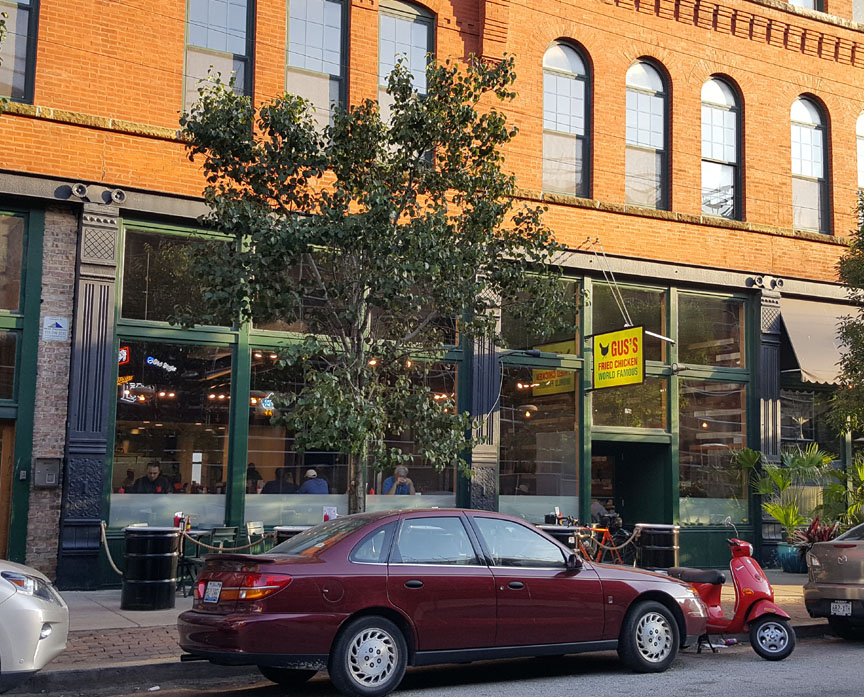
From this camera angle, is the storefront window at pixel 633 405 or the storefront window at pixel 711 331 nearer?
the storefront window at pixel 633 405

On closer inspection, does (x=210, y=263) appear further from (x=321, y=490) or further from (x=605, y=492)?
(x=605, y=492)

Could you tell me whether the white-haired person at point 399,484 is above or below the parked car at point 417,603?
above

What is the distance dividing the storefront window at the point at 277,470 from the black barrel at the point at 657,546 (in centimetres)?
440

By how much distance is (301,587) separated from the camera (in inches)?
297

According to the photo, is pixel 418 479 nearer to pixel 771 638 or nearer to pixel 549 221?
pixel 549 221

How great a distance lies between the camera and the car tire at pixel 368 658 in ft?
24.9

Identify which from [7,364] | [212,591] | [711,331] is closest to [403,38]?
[711,331]

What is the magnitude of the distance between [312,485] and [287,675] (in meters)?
6.27

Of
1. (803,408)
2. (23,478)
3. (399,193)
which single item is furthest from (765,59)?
(23,478)

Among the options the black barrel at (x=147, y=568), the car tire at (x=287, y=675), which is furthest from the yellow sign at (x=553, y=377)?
the car tire at (x=287, y=675)

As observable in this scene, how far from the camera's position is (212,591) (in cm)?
784

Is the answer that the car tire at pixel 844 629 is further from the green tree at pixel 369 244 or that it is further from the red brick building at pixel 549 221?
the red brick building at pixel 549 221

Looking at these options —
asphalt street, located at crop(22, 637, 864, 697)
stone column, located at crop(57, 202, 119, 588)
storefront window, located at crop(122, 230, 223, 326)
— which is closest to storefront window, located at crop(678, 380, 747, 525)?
asphalt street, located at crop(22, 637, 864, 697)

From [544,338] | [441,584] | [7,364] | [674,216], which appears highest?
[674,216]
